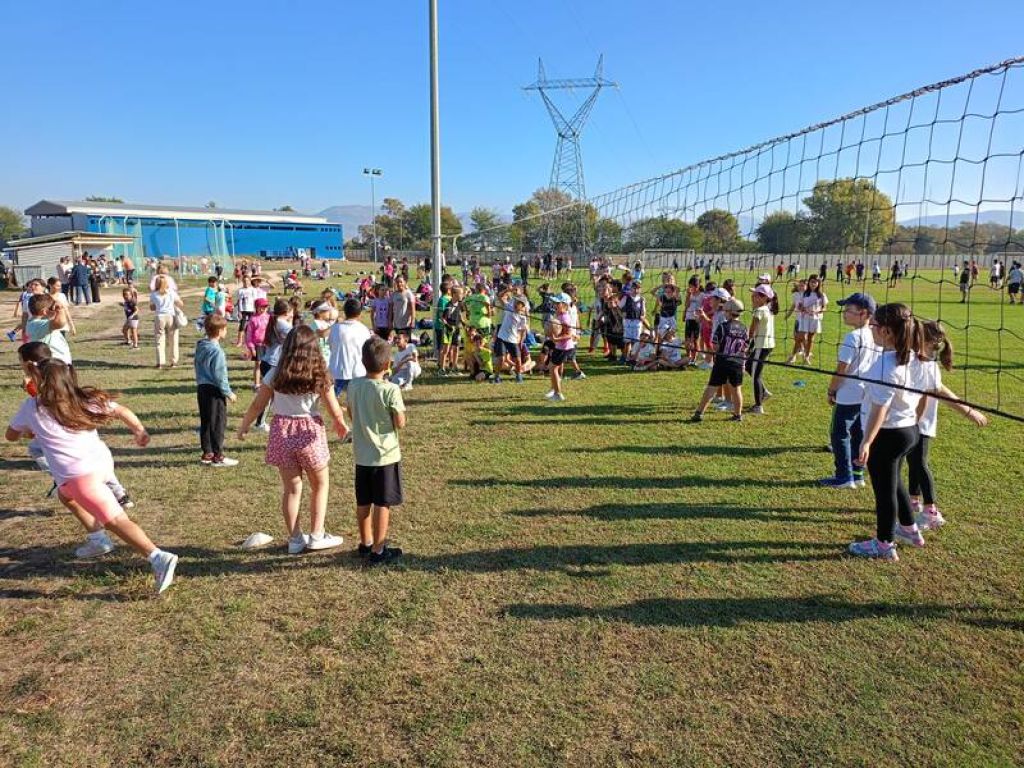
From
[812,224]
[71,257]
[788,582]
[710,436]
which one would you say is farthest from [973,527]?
[71,257]

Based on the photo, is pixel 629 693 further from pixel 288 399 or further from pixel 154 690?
pixel 288 399


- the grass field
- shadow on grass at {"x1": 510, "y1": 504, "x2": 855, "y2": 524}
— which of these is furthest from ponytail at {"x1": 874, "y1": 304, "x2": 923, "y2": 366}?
shadow on grass at {"x1": 510, "y1": 504, "x2": 855, "y2": 524}

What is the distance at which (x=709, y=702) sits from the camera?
331 centimetres

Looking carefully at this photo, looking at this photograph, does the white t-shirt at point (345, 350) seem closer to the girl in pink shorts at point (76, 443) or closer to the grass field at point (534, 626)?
the grass field at point (534, 626)

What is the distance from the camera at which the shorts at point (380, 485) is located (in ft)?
14.9

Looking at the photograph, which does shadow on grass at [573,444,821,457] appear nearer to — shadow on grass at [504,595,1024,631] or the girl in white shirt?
the girl in white shirt

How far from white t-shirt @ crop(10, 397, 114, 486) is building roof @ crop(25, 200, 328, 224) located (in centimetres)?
5710

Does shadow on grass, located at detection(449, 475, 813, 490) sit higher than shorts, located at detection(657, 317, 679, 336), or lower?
lower

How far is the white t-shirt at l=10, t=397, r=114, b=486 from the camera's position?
4156 mm

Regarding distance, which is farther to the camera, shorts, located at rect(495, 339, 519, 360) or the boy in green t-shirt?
shorts, located at rect(495, 339, 519, 360)

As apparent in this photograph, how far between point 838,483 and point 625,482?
1956mm

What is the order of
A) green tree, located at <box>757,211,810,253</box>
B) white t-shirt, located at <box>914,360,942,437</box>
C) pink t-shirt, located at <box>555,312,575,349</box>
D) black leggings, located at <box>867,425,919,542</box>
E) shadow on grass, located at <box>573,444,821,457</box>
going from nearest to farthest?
black leggings, located at <box>867,425,919,542</box> < white t-shirt, located at <box>914,360,942,437</box> < shadow on grass, located at <box>573,444,821,457</box> < green tree, located at <box>757,211,810,253</box> < pink t-shirt, located at <box>555,312,575,349</box>

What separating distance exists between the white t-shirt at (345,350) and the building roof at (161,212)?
5470 cm

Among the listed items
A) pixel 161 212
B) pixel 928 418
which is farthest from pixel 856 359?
pixel 161 212
